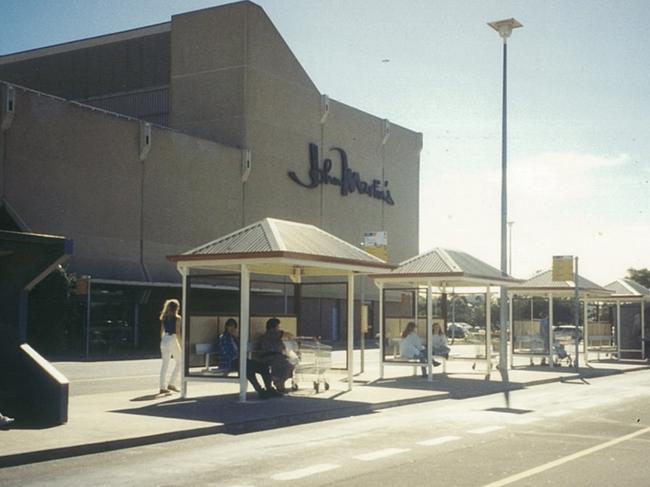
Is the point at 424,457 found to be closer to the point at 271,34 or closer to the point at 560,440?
the point at 560,440

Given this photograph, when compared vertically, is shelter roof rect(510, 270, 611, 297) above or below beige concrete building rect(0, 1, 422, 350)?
below

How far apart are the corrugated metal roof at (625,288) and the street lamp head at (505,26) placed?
13.9m

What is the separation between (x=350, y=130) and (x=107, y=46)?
56.6ft

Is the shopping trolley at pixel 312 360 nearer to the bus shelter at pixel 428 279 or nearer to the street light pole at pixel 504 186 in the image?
the bus shelter at pixel 428 279

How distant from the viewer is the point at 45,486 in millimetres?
8656

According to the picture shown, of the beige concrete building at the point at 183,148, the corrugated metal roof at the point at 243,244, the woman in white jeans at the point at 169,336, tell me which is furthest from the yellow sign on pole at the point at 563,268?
the beige concrete building at the point at 183,148

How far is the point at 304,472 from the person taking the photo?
949 cm

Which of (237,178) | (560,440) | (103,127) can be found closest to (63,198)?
(103,127)

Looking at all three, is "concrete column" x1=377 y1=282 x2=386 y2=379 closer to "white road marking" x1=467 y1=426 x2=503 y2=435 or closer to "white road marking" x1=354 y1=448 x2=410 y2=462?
"white road marking" x1=467 y1=426 x2=503 y2=435

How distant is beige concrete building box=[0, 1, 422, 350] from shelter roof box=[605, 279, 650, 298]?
20.4 metres

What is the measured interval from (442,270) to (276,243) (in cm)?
717

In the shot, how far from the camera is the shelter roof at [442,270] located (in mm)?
22641

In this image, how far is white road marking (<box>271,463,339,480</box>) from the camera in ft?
30.2

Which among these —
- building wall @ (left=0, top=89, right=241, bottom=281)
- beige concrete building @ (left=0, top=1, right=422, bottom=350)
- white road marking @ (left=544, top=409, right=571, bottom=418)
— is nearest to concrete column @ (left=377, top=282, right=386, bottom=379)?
white road marking @ (left=544, top=409, right=571, bottom=418)
